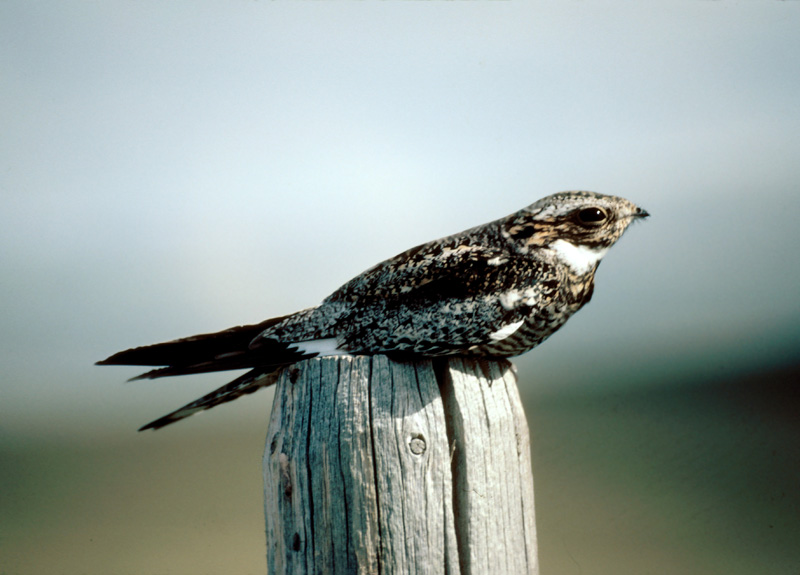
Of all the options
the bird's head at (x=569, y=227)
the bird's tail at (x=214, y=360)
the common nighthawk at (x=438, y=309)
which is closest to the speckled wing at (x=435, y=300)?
the common nighthawk at (x=438, y=309)

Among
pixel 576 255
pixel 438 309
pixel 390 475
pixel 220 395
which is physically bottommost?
pixel 390 475

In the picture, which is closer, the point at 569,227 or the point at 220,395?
the point at 220,395

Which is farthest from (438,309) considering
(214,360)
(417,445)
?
(214,360)

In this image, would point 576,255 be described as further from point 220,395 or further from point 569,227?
point 220,395

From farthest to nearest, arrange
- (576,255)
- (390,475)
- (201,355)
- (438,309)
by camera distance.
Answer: (576,255), (201,355), (438,309), (390,475)

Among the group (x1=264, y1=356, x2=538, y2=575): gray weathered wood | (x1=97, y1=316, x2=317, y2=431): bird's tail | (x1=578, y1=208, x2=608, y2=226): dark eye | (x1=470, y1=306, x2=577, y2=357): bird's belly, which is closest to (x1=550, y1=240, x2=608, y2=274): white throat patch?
(x1=578, y1=208, x2=608, y2=226): dark eye

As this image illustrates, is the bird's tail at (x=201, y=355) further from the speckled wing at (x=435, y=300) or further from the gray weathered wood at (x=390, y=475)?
the gray weathered wood at (x=390, y=475)

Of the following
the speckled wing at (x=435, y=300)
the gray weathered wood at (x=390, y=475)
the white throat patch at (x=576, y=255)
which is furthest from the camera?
the white throat patch at (x=576, y=255)
